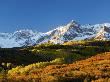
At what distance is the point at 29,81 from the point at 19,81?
62 centimetres

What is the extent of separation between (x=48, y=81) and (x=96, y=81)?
2.88 metres

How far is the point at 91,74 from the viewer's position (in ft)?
87.8

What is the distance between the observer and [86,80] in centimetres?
2434

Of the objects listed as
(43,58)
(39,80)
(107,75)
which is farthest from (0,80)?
(43,58)

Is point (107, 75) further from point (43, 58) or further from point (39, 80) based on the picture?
point (43, 58)

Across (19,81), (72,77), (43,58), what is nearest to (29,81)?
(19,81)

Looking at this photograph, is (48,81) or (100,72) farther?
(100,72)

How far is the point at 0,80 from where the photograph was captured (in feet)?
77.3

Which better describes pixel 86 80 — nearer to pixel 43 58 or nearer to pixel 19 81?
pixel 19 81

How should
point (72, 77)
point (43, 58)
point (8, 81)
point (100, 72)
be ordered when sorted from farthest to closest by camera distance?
point (43, 58) → point (100, 72) → point (72, 77) → point (8, 81)

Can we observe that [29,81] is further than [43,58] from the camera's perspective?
No

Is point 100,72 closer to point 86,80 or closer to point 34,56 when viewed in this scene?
point 86,80

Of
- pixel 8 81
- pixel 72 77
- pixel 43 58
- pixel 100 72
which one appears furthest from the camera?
pixel 43 58

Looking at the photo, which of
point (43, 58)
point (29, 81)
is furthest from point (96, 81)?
point (43, 58)
